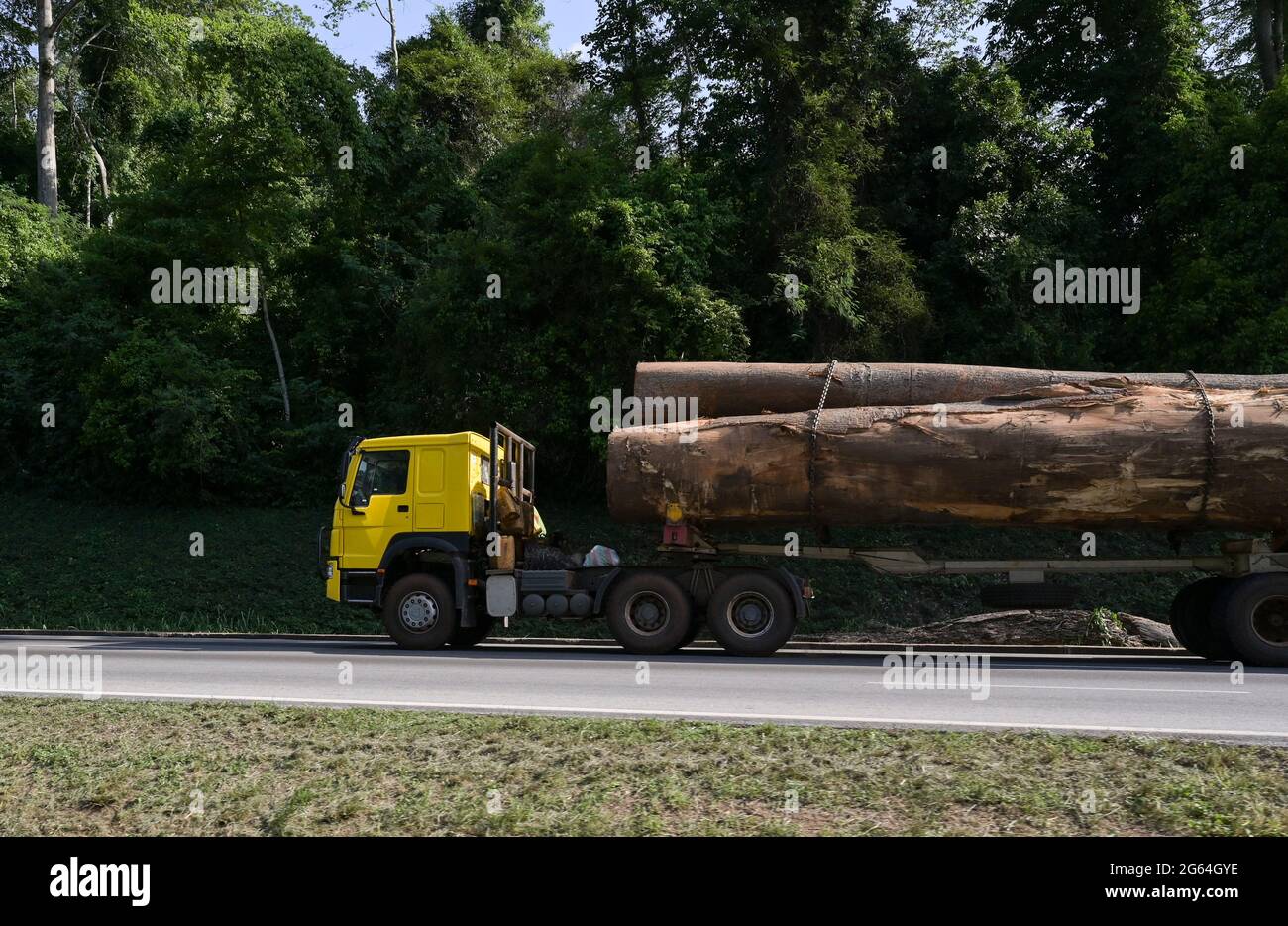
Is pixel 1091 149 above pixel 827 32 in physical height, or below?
below

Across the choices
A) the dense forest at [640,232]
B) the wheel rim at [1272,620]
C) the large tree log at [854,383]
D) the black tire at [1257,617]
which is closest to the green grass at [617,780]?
the black tire at [1257,617]

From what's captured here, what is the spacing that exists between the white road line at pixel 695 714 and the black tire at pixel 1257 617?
235 inches

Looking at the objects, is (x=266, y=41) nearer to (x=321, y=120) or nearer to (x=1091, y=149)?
(x=321, y=120)

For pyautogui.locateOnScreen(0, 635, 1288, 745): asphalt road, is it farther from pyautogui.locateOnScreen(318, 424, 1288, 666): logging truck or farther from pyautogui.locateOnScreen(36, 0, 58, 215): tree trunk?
pyautogui.locateOnScreen(36, 0, 58, 215): tree trunk

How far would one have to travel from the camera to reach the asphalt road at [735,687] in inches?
317

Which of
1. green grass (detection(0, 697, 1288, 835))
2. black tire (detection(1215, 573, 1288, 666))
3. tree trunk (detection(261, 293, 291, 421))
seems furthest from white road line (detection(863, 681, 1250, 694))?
tree trunk (detection(261, 293, 291, 421))

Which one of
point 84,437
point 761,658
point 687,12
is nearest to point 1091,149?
point 687,12

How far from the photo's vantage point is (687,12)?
27531mm

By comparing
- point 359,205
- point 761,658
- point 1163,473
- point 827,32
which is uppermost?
point 827,32

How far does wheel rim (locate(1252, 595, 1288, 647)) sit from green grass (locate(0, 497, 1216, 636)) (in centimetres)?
616

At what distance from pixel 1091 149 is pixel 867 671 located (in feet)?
71.7

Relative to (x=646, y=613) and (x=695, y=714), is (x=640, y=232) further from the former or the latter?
(x=695, y=714)

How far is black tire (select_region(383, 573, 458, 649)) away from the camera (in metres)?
15.0

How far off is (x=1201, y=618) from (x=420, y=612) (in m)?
9.78
